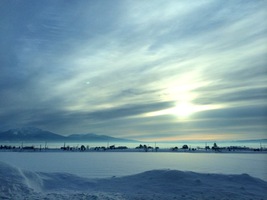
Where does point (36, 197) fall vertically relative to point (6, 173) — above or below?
below

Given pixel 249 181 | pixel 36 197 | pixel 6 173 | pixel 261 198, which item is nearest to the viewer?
pixel 36 197

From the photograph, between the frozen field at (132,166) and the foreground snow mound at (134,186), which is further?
the frozen field at (132,166)

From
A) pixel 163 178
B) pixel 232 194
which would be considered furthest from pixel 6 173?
pixel 232 194

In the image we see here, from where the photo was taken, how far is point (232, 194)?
1641 centimetres

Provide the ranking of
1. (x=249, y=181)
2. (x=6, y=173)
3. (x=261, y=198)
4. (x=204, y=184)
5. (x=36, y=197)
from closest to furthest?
(x=36, y=197) < (x=261, y=198) < (x=6, y=173) < (x=204, y=184) < (x=249, y=181)

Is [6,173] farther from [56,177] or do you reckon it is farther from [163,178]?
[163,178]

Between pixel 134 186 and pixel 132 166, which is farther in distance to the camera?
pixel 132 166

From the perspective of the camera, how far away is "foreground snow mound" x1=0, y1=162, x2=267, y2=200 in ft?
50.4

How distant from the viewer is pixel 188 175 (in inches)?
784

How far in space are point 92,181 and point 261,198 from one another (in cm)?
1164

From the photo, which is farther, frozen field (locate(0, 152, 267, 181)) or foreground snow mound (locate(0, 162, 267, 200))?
frozen field (locate(0, 152, 267, 181))

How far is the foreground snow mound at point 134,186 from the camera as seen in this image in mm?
15375

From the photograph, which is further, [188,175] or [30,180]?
[188,175]

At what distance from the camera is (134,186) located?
18.5m
